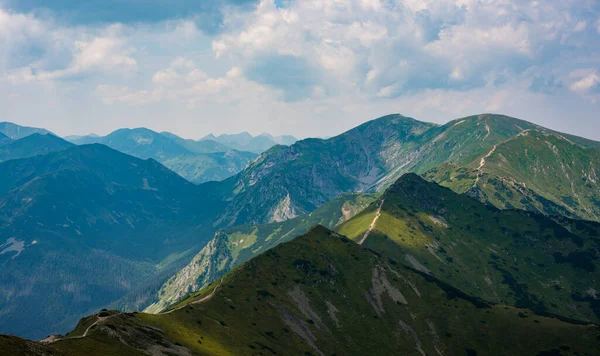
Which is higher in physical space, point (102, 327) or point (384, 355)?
point (102, 327)

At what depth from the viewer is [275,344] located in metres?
177

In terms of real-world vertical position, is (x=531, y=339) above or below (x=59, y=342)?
below

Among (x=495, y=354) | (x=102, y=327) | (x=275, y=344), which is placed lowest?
(x=495, y=354)

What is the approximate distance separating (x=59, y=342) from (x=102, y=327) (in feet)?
58.2

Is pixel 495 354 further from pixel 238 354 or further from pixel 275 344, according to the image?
pixel 238 354

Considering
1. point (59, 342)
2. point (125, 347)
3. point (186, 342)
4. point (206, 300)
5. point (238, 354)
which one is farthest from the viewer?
point (206, 300)

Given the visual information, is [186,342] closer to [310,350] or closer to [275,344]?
[275,344]

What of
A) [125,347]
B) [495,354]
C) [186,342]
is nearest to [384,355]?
[495,354]

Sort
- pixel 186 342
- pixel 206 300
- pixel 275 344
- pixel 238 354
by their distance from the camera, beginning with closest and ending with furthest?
pixel 186 342 < pixel 238 354 < pixel 275 344 < pixel 206 300

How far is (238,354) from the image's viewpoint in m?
148

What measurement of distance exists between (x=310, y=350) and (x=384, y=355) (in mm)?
38620

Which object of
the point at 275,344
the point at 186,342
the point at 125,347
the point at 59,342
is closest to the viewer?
the point at 59,342

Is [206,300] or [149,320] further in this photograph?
[206,300]

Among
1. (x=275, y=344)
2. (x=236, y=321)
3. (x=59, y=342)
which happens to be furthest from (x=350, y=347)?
(x=59, y=342)
